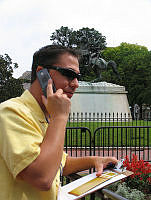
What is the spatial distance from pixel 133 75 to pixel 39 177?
38.7 meters

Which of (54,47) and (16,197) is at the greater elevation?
(54,47)

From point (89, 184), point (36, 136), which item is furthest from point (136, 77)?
point (36, 136)

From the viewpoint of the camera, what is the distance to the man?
4.05 feet

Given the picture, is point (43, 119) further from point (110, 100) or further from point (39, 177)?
point (110, 100)

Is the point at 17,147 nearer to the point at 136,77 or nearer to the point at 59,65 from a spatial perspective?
the point at 59,65

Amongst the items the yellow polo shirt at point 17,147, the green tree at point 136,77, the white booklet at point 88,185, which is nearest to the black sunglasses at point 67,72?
the yellow polo shirt at point 17,147

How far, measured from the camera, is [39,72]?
1.59 m

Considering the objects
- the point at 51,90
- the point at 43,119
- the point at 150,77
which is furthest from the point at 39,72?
the point at 150,77

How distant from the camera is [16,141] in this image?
1.24 metres

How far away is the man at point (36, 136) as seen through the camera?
4.05 ft

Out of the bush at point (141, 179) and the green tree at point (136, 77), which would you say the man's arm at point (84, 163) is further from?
the green tree at point (136, 77)

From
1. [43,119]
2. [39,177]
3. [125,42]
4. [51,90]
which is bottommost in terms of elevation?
[39,177]

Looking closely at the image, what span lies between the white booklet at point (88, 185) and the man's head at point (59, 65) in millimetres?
545

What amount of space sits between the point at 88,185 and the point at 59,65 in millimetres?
728
